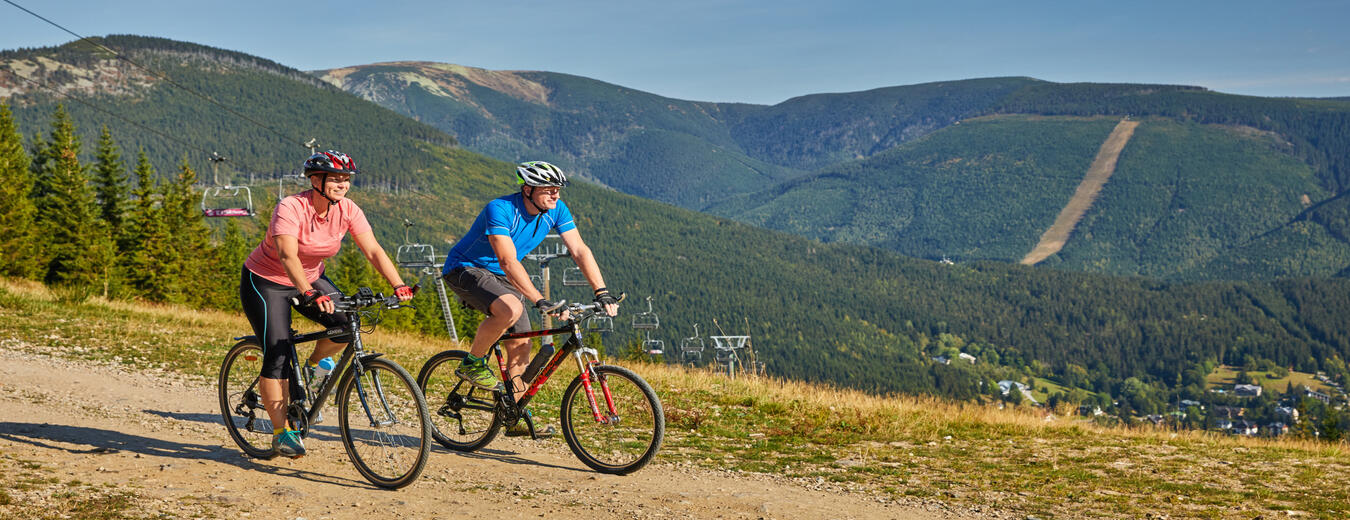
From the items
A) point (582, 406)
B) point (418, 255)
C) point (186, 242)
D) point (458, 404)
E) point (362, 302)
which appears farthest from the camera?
point (186, 242)

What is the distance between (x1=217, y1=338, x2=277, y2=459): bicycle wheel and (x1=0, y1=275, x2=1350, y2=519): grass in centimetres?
169

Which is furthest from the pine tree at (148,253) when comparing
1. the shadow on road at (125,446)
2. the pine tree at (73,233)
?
the shadow on road at (125,446)

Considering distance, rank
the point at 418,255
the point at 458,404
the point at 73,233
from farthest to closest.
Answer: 1. the point at 73,233
2. the point at 418,255
3. the point at 458,404

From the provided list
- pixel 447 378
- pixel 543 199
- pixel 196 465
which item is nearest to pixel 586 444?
pixel 447 378

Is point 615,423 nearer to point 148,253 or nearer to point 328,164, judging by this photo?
point 328,164

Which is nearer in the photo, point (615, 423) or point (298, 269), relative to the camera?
point (298, 269)

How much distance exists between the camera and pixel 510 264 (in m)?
7.73

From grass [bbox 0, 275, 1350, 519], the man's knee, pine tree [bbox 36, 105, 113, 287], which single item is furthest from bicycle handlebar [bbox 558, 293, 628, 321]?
pine tree [bbox 36, 105, 113, 287]

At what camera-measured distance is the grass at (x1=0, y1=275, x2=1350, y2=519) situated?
8.02 metres

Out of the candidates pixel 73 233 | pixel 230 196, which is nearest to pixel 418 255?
pixel 230 196

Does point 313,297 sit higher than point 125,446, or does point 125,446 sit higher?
point 313,297

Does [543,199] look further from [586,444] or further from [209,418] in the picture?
[209,418]

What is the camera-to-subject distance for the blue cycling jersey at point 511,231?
793 cm

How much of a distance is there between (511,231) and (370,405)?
5.91 feet
